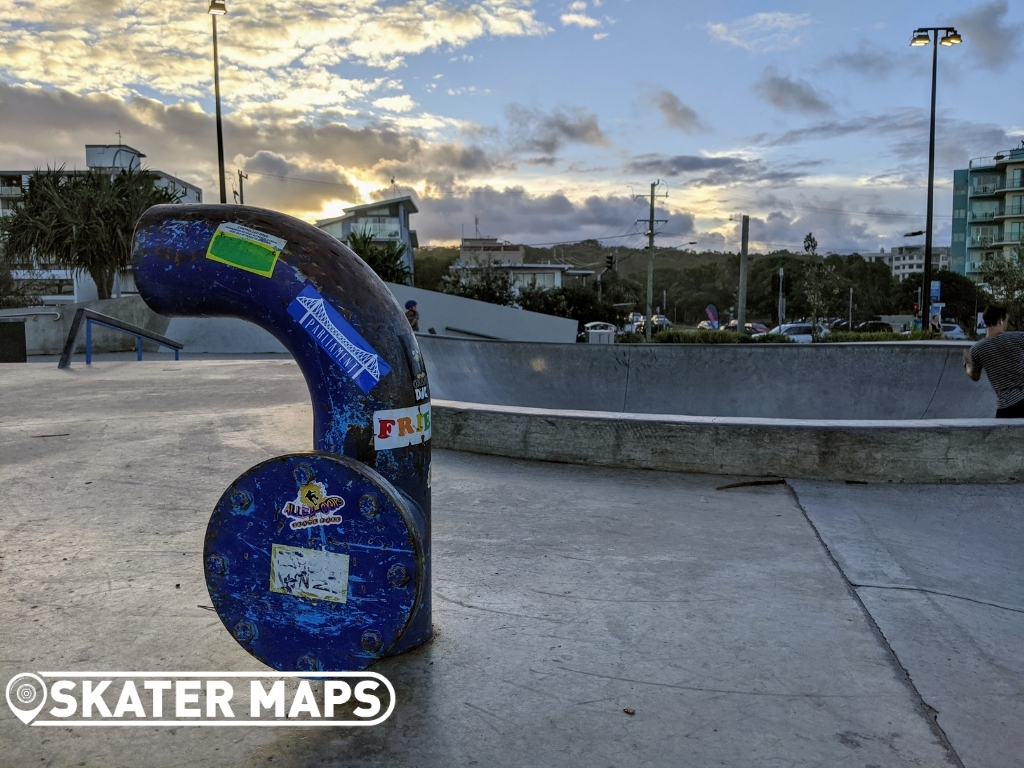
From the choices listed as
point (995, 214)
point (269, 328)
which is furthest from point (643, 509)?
point (995, 214)

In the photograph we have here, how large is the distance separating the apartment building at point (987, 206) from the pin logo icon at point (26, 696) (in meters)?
106

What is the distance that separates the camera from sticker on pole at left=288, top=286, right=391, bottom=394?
2551 millimetres

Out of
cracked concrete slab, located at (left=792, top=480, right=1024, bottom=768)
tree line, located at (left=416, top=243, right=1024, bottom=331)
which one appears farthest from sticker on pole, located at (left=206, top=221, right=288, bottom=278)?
tree line, located at (left=416, top=243, right=1024, bottom=331)

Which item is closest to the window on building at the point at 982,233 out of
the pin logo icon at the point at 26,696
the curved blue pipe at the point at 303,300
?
the curved blue pipe at the point at 303,300

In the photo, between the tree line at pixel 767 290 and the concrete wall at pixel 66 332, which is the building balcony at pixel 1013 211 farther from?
the concrete wall at pixel 66 332

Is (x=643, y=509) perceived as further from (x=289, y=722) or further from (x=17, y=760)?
(x=17, y=760)

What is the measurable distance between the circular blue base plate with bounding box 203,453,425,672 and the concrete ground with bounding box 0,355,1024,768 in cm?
32

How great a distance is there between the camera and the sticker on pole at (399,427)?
2.62m

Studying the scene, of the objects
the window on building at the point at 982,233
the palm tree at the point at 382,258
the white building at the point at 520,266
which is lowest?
the palm tree at the point at 382,258

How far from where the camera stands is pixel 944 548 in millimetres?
A: 4395

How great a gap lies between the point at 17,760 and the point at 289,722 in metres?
0.75

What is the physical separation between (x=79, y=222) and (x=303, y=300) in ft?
107

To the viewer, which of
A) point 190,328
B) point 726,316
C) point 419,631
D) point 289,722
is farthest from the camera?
point 726,316

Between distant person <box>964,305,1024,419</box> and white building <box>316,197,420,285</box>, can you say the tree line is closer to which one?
white building <box>316,197,420,285</box>
